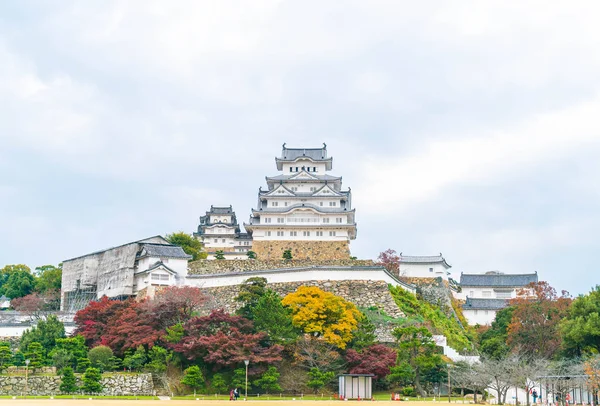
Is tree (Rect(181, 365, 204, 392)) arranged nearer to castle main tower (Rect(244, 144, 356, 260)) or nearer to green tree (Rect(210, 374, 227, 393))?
green tree (Rect(210, 374, 227, 393))

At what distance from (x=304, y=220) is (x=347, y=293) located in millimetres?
13125

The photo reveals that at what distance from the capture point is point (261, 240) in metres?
56.8

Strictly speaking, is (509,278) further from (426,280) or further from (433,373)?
(433,373)

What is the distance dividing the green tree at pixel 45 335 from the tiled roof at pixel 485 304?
32.4m

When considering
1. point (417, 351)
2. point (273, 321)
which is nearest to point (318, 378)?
point (273, 321)

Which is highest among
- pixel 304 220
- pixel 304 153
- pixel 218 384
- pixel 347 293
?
pixel 304 153

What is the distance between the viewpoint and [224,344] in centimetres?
3434

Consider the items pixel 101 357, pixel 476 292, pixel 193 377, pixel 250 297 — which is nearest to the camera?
pixel 193 377

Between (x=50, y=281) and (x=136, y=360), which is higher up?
(x=50, y=281)

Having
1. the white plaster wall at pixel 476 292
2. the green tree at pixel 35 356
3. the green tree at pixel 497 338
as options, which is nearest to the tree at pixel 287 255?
the green tree at pixel 497 338

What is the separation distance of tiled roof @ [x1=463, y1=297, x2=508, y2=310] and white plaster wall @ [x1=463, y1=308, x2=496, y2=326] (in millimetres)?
245

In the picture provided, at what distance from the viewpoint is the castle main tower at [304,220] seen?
5588 cm

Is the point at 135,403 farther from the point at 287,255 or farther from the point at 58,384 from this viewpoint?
the point at 287,255

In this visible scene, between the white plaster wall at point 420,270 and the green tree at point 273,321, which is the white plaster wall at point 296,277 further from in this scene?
the green tree at point 273,321
